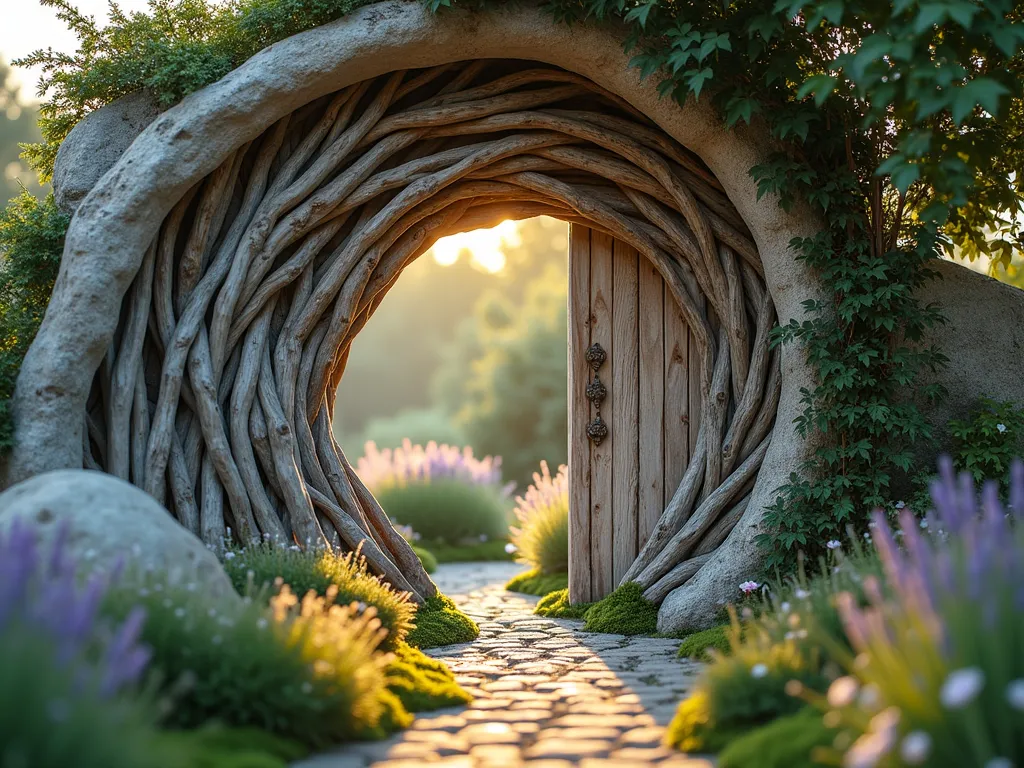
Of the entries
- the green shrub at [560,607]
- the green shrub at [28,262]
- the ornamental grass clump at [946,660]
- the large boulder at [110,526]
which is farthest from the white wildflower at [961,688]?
the green shrub at [28,262]

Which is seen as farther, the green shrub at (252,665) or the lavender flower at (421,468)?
the lavender flower at (421,468)

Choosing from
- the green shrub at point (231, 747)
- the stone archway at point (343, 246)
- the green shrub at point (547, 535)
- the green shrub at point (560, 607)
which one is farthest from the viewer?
the green shrub at point (547, 535)

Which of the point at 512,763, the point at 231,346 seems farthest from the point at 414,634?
the point at 512,763

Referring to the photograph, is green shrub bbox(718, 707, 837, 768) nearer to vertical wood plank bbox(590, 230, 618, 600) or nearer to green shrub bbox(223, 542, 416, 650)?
green shrub bbox(223, 542, 416, 650)

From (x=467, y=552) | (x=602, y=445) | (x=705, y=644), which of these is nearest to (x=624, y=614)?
(x=705, y=644)

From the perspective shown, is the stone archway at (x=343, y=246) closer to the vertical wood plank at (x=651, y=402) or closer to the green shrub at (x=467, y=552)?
the vertical wood plank at (x=651, y=402)

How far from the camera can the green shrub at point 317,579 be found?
439 centimetres

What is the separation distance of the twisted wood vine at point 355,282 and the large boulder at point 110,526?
145 cm

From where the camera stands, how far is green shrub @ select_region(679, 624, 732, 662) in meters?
4.67

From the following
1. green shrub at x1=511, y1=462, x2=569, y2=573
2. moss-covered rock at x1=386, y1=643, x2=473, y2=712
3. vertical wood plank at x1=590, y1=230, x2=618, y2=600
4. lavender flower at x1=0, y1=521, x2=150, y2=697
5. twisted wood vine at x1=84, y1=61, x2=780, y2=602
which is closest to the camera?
lavender flower at x1=0, y1=521, x2=150, y2=697

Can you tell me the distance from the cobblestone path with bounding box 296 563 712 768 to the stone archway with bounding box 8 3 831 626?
0.67 metres

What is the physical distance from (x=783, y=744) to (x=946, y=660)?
702 millimetres

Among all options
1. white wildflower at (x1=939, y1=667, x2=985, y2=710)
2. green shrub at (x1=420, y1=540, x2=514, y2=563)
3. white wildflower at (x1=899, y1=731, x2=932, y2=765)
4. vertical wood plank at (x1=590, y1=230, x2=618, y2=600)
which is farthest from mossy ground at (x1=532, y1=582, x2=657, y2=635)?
green shrub at (x1=420, y1=540, x2=514, y2=563)

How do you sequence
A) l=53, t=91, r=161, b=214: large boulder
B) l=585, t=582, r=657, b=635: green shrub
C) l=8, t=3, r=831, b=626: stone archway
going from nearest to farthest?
l=8, t=3, r=831, b=626: stone archway
l=53, t=91, r=161, b=214: large boulder
l=585, t=582, r=657, b=635: green shrub
